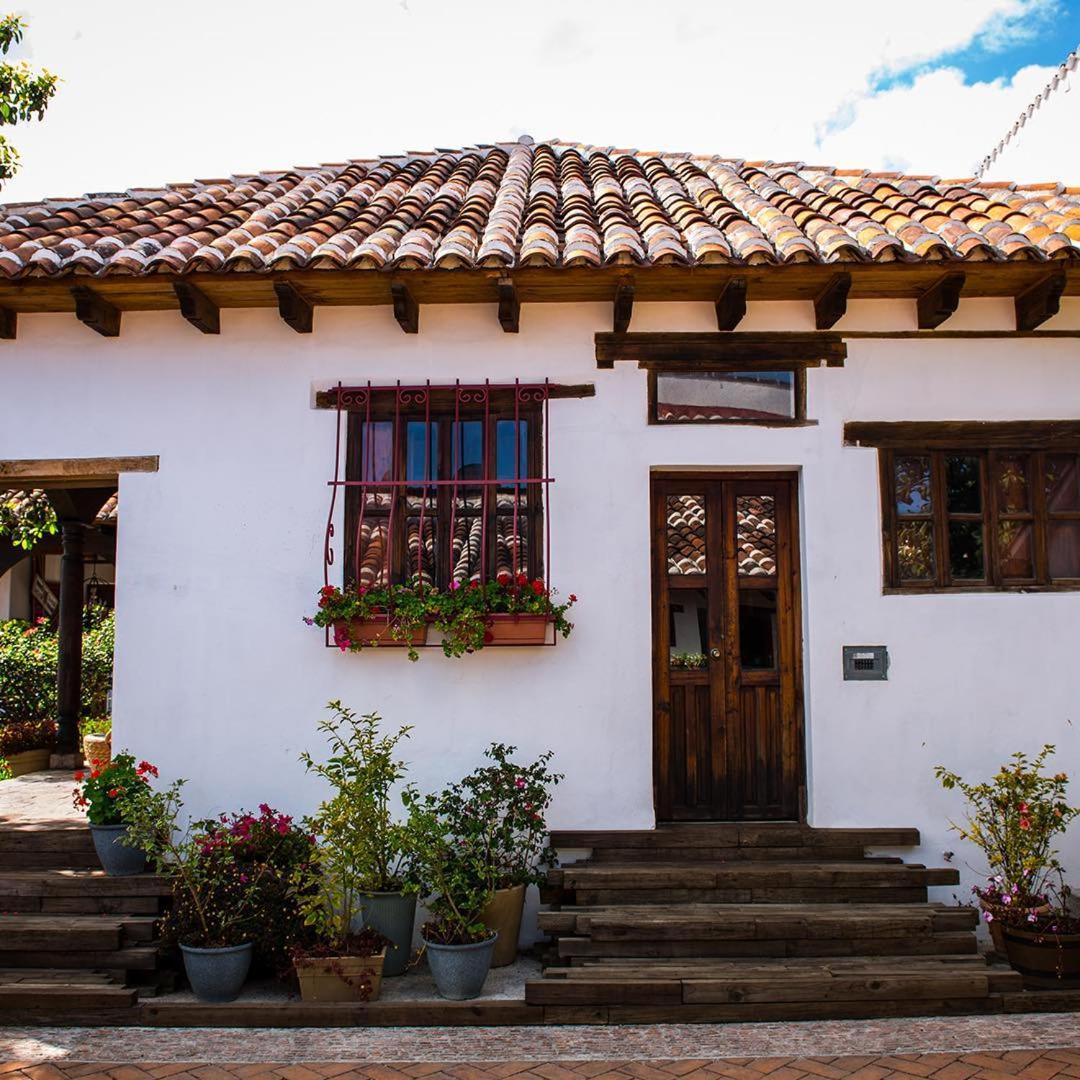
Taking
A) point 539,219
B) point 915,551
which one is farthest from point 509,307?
point 915,551

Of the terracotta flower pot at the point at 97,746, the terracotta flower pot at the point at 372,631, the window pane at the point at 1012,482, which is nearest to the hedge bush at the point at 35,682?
the terracotta flower pot at the point at 97,746

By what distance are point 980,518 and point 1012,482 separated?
365mm

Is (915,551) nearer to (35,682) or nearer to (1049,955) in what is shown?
(1049,955)

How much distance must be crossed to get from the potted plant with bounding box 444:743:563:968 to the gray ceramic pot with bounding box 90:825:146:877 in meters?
1.96

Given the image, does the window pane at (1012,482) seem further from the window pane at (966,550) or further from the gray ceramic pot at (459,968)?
the gray ceramic pot at (459,968)

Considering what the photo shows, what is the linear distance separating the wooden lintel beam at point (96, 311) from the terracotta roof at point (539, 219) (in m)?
0.24

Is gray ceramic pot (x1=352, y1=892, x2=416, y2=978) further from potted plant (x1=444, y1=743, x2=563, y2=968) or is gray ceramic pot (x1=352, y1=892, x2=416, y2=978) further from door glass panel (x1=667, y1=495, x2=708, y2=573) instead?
door glass panel (x1=667, y1=495, x2=708, y2=573)

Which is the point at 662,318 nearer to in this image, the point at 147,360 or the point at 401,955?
the point at 147,360

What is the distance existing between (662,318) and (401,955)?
14.5 feet

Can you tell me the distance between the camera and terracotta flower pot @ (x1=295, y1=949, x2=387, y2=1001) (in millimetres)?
5238

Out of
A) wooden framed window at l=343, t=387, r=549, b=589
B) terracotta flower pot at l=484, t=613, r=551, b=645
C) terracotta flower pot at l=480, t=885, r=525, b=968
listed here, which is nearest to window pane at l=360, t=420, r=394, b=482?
wooden framed window at l=343, t=387, r=549, b=589

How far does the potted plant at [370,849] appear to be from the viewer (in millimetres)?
5535

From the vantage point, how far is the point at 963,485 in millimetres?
6707

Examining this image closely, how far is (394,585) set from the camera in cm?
647
